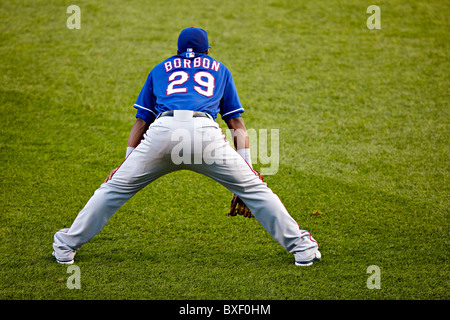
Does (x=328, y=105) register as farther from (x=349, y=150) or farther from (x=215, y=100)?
(x=215, y=100)

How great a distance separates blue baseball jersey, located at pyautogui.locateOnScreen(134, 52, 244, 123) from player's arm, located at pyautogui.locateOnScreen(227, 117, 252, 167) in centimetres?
5

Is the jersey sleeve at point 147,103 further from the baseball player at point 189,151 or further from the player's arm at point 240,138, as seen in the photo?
the player's arm at point 240,138

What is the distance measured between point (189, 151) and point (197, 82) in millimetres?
582

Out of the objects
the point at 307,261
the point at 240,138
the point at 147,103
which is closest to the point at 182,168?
the point at 240,138

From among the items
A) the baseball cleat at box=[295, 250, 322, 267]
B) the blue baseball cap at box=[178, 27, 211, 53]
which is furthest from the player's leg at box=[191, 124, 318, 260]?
the blue baseball cap at box=[178, 27, 211, 53]

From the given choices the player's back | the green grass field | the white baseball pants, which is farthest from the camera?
the green grass field

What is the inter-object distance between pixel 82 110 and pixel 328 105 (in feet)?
11.7

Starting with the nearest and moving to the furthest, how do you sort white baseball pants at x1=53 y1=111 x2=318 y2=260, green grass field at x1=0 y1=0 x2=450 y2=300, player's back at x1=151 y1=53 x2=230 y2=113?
white baseball pants at x1=53 y1=111 x2=318 y2=260
player's back at x1=151 y1=53 x2=230 y2=113
green grass field at x1=0 y1=0 x2=450 y2=300

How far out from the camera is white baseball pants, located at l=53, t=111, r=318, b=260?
11.8 ft

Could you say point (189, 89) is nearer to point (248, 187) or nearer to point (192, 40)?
point (192, 40)

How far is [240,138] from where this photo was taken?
3938mm

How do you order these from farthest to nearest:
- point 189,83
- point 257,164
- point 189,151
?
point 257,164, point 189,83, point 189,151

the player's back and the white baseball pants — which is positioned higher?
the player's back

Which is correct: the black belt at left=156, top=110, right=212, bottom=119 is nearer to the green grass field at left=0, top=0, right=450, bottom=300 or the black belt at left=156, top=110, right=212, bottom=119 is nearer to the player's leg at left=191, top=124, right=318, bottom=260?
the player's leg at left=191, top=124, right=318, bottom=260
